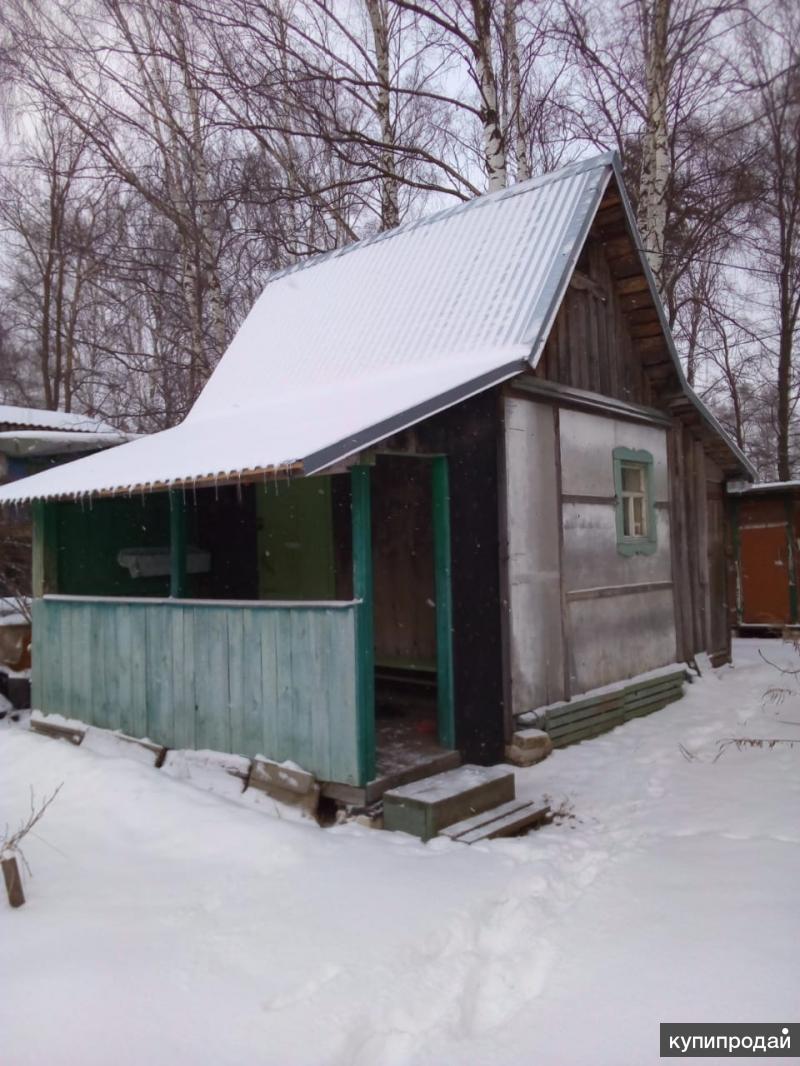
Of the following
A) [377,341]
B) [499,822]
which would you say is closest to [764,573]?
[377,341]

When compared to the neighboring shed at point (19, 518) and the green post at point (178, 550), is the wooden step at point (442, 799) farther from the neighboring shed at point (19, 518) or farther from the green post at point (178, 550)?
the neighboring shed at point (19, 518)

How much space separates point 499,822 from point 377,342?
16.2ft

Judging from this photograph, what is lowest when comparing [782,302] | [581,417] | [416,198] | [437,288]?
[581,417]

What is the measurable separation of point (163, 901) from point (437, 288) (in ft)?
20.9

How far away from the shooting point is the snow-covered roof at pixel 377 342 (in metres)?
5.90

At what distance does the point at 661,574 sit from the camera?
973 centimetres

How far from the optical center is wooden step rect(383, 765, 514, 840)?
207 inches

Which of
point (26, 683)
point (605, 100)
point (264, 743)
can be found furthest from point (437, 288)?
point (605, 100)

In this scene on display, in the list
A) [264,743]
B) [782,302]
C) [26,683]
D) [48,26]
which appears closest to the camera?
[264,743]

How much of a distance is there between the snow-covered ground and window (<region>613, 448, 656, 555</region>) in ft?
10.9

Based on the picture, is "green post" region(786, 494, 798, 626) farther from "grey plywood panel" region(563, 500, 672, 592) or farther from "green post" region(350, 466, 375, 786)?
"green post" region(350, 466, 375, 786)

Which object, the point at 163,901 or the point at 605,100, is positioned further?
the point at 605,100

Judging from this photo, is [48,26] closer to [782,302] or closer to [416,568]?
[416,568]

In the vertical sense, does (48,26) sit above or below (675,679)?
above
